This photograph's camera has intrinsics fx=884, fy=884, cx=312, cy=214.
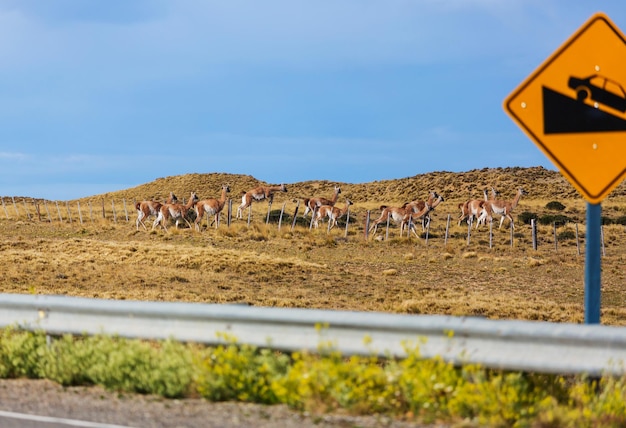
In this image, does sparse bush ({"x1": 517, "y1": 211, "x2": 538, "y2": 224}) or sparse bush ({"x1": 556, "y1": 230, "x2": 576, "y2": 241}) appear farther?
sparse bush ({"x1": 517, "y1": 211, "x2": 538, "y2": 224})

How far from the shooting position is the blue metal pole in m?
7.93

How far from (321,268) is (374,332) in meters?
24.2

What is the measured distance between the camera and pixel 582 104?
816cm

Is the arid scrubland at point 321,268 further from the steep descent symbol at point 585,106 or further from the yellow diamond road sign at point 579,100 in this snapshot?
the steep descent symbol at point 585,106

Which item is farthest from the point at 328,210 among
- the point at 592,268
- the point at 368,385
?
the point at 368,385

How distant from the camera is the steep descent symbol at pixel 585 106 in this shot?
26.6 feet

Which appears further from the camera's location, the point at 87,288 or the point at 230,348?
the point at 87,288

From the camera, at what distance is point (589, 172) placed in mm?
8070

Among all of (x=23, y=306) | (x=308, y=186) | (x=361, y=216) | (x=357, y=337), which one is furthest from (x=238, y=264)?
(x=308, y=186)

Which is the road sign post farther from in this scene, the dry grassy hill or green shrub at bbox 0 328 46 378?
the dry grassy hill

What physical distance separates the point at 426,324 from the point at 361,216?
2455 inches

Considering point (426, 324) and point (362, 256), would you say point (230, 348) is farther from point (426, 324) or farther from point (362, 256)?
point (362, 256)

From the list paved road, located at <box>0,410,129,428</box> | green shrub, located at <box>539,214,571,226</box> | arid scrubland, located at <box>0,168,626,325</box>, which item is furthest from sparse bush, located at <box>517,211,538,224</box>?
paved road, located at <box>0,410,129,428</box>

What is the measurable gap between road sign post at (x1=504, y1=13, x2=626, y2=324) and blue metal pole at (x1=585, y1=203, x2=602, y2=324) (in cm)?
3
